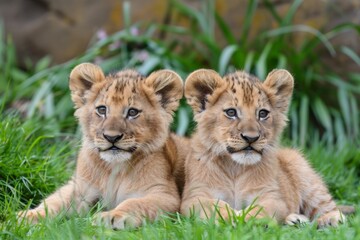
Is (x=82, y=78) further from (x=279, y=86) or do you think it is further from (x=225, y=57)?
(x=225, y=57)

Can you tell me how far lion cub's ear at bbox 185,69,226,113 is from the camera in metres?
7.26

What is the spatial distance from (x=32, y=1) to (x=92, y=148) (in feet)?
24.6

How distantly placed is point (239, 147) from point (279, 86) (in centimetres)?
89

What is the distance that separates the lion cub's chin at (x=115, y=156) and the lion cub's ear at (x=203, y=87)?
837mm

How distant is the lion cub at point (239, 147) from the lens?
691 cm

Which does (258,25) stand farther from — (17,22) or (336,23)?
(17,22)

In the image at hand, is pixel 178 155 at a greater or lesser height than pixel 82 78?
lesser

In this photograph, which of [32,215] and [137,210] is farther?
[32,215]

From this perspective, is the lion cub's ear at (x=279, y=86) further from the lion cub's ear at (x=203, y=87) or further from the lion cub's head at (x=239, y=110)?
the lion cub's ear at (x=203, y=87)

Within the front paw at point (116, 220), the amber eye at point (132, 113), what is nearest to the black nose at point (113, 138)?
the amber eye at point (132, 113)

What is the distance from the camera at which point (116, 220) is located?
21.1 ft

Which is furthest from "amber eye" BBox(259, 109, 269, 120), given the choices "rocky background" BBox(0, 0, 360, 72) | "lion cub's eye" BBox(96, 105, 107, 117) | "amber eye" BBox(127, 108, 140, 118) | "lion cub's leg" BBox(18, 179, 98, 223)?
"rocky background" BBox(0, 0, 360, 72)

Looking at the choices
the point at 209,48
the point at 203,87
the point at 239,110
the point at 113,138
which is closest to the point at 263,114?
the point at 239,110

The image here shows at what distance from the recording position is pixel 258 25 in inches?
507
